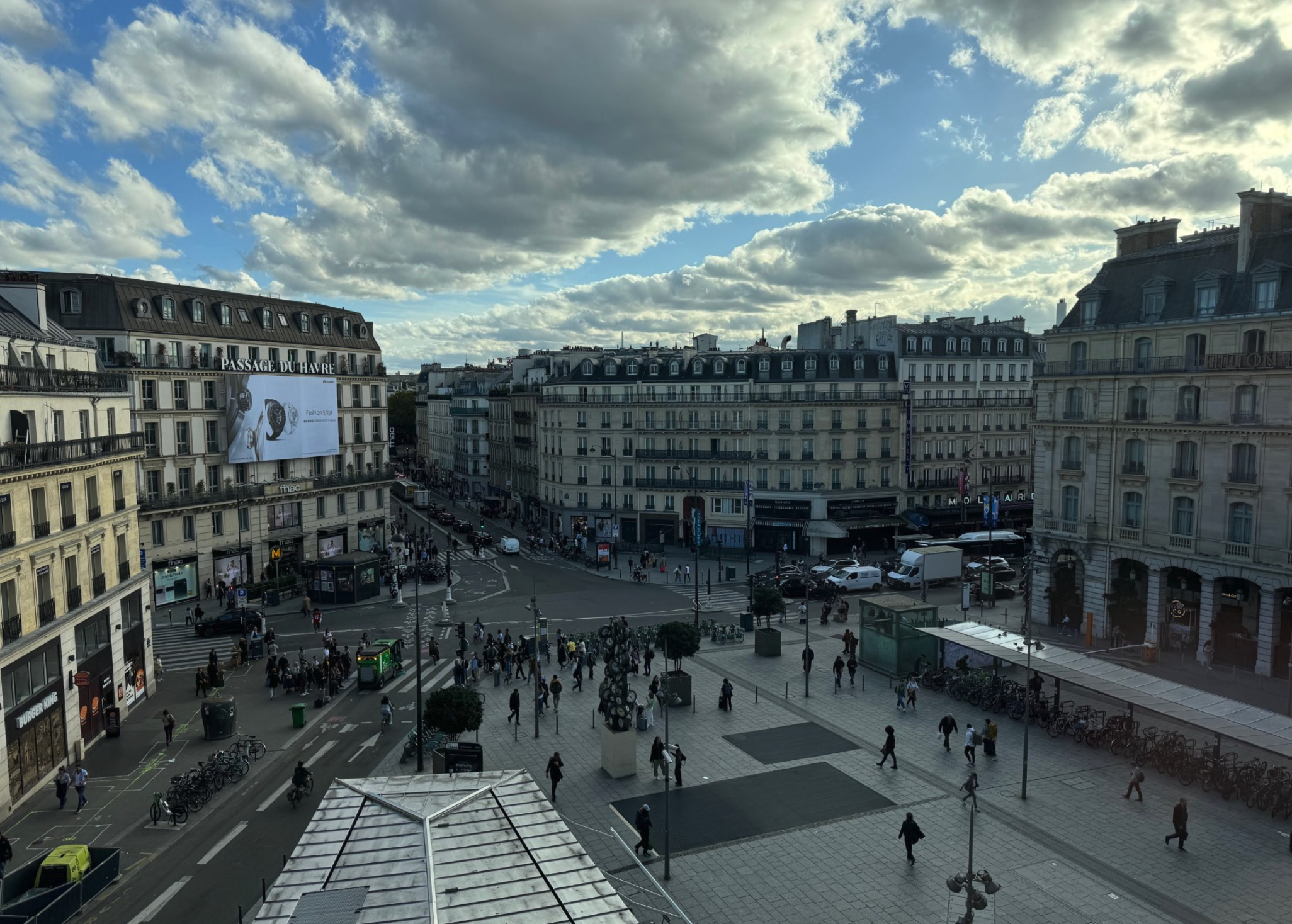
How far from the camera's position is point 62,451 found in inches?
1128

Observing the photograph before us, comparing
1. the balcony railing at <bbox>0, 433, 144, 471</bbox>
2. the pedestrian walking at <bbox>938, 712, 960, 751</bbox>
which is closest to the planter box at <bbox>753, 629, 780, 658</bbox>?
the pedestrian walking at <bbox>938, 712, 960, 751</bbox>

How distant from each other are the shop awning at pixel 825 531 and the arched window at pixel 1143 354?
27970mm

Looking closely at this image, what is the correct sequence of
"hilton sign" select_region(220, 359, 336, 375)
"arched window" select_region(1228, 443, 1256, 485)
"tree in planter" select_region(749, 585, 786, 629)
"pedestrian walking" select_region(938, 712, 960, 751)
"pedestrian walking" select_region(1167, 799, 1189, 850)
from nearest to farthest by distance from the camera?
"pedestrian walking" select_region(1167, 799, 1189, 850) < "pedestrian walking" select_region(938, 712, 960, 751) < "arched window" select_region(1228, 443, 1256, 485) < "tree in planter" select_region(749, 585, 786, 629) < "hilton sign" select_region(220, 359, 336, 375)

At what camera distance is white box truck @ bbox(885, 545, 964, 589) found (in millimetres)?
53750

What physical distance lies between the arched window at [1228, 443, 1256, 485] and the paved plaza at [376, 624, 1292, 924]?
51.0 feet

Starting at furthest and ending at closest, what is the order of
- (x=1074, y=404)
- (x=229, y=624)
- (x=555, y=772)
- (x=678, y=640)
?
1. (x=229, y=624)
2. (x=1074, y=404)
3. (x=678, y=640)
4. (x=555, y=772)

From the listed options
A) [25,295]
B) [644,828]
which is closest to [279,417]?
[25,295]

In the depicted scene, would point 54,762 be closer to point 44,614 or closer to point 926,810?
point 44,614

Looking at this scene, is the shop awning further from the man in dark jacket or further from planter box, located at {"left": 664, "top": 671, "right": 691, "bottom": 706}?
the man in dark jacket

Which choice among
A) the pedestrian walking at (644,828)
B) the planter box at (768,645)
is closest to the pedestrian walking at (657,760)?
the pedestrian walking at (644,828)

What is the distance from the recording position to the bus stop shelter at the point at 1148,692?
23109 mm

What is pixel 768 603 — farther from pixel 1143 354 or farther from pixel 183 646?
pixel 183 646

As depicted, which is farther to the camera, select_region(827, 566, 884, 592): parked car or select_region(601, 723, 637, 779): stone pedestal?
select_region(827, 566, 884, 592): parked car

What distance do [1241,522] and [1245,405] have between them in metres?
4.98
